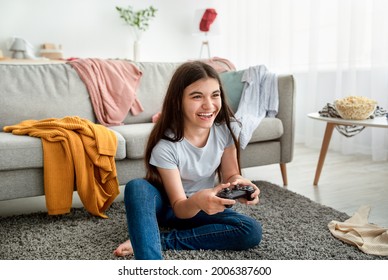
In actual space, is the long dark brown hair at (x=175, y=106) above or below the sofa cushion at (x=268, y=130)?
above

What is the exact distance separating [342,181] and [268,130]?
571mm

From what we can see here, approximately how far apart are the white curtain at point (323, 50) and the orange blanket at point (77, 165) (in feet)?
6.83

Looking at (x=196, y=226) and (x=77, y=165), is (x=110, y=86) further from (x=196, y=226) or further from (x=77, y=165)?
(x=196, y=226)

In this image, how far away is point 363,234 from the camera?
1529 mm

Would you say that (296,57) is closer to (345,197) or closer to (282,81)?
(282,81)

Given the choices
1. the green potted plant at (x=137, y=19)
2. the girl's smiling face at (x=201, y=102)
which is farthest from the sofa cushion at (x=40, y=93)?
the green potted plant at (x=137, y=19)

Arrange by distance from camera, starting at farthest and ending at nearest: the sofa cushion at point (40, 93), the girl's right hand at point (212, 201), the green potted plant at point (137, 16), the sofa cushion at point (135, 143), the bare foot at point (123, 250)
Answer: the green potted plant at point (137, 16) < the sofa cushion at point (40, 93) < the sofa cushion at point (135, 143) < the bare foot at point (123, 250) < the girl's right hand at point (212, 201)

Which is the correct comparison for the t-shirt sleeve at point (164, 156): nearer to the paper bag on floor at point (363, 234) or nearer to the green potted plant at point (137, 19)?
the paper bag on floor at point (363, 234)

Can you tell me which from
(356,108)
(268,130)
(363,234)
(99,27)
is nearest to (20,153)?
(268,130)

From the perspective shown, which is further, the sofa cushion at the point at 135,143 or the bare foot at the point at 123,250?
the sofa cushion at the point at 135,143

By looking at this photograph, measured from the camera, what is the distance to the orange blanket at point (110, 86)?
96.5 inches

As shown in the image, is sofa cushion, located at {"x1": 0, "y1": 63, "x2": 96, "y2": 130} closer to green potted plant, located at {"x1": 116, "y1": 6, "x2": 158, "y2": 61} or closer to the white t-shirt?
the white t-shirt

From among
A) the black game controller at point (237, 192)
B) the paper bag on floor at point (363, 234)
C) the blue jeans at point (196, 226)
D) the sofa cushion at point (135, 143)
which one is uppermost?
the black game controller at point (237, 192)

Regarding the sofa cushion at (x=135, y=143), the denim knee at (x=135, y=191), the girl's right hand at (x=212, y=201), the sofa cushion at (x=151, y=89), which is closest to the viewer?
the girl's right hand at (x=212, y=201)
